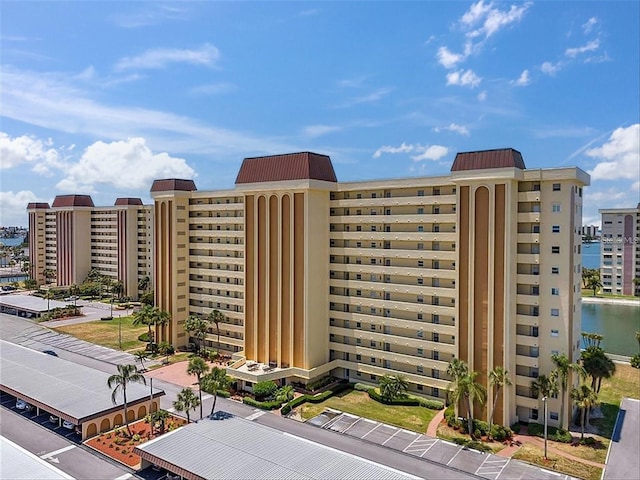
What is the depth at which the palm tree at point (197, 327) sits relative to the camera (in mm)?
70188

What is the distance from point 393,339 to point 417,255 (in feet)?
36.1

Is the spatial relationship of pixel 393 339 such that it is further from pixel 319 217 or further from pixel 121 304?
pixel 121 304

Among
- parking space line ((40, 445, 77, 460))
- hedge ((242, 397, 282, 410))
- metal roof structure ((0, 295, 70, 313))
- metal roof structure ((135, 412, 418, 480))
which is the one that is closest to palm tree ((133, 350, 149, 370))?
hedge ((242, 397, 282, 410))

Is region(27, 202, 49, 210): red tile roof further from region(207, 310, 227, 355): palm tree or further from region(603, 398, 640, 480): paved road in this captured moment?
region(603, 398, 640, 480): paved road

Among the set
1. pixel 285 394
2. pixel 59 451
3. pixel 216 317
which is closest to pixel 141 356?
pixel 216 317

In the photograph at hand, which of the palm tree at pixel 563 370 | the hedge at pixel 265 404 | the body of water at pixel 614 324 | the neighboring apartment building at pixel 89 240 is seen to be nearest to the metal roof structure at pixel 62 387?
the hedge at pixel 265 404

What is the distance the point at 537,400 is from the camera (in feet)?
152

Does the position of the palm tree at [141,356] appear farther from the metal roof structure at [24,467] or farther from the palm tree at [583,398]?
the palm tree at [583,398]

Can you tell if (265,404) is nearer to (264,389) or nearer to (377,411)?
(264,389)

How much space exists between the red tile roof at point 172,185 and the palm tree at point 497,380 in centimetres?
5638

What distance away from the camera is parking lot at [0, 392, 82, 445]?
44719mm

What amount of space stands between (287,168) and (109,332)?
52506mm

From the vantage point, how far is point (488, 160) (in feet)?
156

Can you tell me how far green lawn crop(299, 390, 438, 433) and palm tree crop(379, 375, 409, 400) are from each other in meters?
1.27
